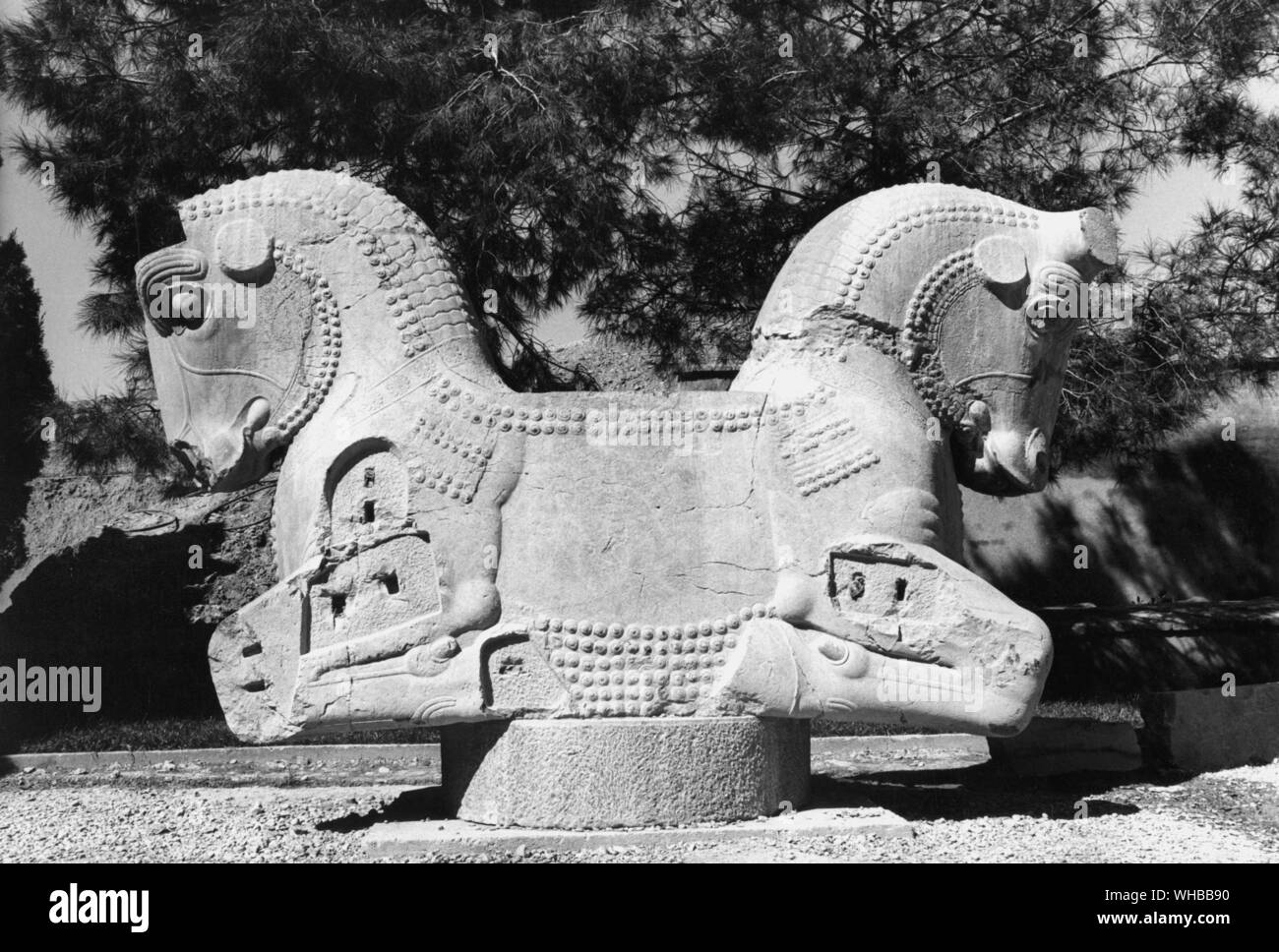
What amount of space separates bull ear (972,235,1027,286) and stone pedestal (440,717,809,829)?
174cm

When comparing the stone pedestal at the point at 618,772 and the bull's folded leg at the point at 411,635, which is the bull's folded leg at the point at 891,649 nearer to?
the stone pedestal at the point at 618,772

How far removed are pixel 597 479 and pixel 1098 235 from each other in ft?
6.48

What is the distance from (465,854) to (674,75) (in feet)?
14.7

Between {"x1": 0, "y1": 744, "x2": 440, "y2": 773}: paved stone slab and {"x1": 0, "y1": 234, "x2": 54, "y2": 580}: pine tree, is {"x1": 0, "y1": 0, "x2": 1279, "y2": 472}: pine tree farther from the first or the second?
{"x1": 0, "y1": 744, "x2": 440, "y2": 773}: paved stone slab

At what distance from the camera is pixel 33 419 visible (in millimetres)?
8125

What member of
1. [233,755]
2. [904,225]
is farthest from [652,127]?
[233,755]

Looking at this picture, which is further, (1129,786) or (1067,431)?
(1067,431)

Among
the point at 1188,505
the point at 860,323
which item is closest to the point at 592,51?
the point at 860,323

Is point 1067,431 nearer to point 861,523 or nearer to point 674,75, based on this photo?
point 674,75
